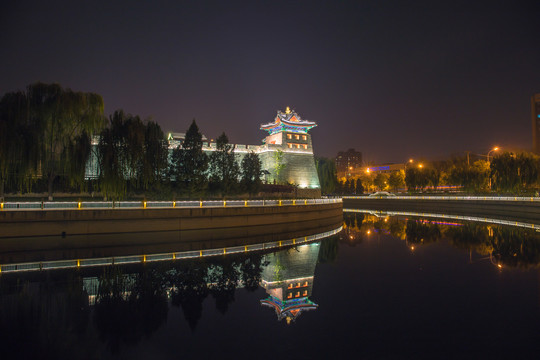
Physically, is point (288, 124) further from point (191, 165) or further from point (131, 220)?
point (131, 220)

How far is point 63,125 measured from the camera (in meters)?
17.5

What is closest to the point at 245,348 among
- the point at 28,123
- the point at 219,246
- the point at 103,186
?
the point at 219,246

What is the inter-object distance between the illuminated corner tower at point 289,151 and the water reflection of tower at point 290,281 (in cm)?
2589

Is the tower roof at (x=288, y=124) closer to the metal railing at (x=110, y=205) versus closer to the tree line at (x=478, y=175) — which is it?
the tree line at (x=478, y=175)

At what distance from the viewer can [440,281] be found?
402 inches

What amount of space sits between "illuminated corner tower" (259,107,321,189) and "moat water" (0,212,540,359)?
2790 cm

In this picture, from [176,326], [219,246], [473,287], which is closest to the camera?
[176,326]

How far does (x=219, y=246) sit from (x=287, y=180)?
83.4 feet

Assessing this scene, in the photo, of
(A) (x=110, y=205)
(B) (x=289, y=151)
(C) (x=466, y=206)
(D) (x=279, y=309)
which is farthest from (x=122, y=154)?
(C) (x=466, y=206)

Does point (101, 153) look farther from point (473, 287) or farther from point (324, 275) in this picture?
point (473, 287)

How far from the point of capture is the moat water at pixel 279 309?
590 centimetres

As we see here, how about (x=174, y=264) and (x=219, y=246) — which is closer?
(x=174, y=264)

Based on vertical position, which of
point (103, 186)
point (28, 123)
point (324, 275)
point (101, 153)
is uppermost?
point (28, 123)

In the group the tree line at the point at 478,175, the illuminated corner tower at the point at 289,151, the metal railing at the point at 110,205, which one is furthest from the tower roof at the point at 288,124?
the metal railing at the point at 110,205
